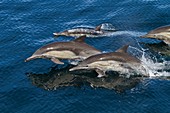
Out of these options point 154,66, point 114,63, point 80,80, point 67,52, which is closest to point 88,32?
point 67,52

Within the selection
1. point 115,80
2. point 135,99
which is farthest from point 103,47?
point 135,99

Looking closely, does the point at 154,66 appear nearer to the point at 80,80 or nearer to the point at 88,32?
the point at 80,80

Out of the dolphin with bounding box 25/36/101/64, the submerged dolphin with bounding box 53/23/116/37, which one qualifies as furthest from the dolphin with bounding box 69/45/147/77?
the submerged dolphin with bounding box 53/23/116/37

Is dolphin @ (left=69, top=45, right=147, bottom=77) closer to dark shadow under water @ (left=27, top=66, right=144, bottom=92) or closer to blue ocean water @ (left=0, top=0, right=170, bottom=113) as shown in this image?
dark shadow under water @ (left=27, top=66, right=144, bottom=92)

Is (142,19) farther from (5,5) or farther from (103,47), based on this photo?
(5,5)

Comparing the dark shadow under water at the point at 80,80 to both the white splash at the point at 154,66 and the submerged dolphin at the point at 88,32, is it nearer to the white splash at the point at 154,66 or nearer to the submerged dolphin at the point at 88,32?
the white splash at the point at 154,66
